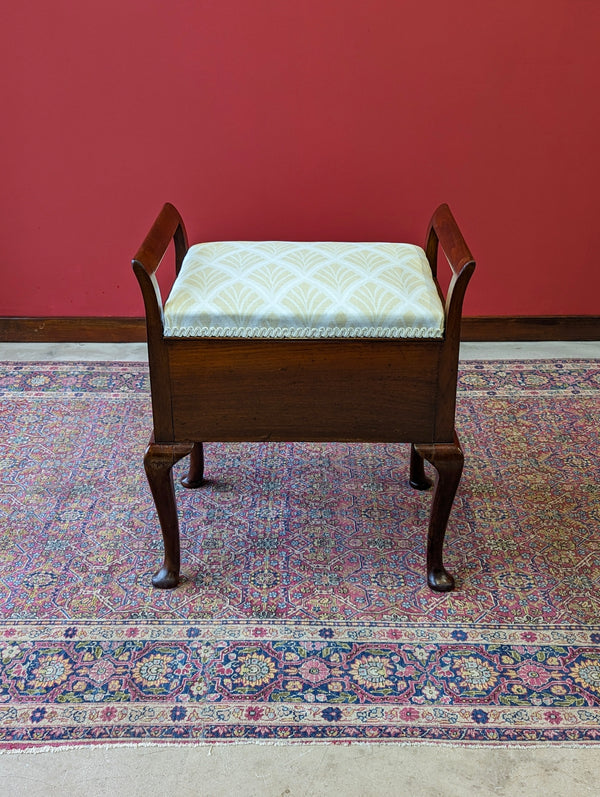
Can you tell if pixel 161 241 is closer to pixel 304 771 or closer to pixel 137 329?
pixel 304 771

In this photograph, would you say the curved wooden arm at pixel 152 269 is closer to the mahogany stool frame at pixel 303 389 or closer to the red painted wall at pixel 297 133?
the mahogany stool frame at pixel 303 389

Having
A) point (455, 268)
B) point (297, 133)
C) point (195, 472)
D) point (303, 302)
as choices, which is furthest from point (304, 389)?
point (297, 133)

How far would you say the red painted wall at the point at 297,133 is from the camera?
103 inches

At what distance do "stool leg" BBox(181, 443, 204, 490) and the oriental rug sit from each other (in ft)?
0.11

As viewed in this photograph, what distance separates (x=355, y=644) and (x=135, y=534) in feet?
2.07

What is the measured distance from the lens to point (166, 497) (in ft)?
6.04

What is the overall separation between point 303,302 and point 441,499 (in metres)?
0.51

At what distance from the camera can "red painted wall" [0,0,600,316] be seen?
2.60 metres

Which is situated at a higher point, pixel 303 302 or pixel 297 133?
pixel 297 133

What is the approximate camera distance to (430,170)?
9.14ft

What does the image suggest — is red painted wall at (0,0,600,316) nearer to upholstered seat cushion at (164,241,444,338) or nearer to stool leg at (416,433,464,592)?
upholstered seat cushion at (164,241,444,338)

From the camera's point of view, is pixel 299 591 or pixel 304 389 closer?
pixel 304 389

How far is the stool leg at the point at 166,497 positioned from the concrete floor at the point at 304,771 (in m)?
0.45

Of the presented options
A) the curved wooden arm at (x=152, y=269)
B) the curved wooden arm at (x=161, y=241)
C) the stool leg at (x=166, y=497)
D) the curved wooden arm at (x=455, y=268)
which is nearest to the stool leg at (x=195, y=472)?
the stool leg at (x=166, y=497)
